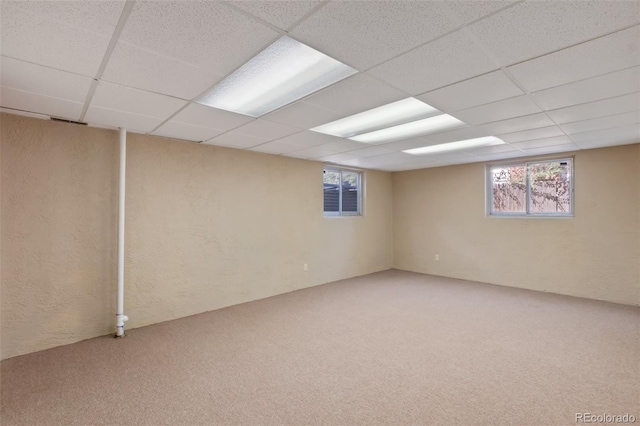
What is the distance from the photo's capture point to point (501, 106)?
2.69 meters

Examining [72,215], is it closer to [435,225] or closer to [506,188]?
[435,225]

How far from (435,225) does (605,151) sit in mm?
2875

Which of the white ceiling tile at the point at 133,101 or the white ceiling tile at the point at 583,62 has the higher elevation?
the white ceiling tile at the point at 583,62

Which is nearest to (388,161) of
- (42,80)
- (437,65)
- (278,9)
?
(437,65)

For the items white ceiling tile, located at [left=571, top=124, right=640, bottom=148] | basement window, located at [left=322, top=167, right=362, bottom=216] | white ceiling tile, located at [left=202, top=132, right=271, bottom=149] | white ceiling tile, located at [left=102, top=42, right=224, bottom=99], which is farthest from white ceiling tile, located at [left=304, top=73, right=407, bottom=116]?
basement window, located at [left=322, top=167, right=362, bottom=216]

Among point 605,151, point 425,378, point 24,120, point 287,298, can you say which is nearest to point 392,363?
point 425,378

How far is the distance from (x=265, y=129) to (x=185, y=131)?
3.04 feet

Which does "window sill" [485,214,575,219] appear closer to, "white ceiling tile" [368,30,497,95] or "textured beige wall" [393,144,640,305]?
"textured beige wall" [393,144,640,305]

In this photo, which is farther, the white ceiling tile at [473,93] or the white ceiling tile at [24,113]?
the white ceiling tile at [24,113]

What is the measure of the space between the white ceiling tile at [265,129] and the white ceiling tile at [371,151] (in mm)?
1401

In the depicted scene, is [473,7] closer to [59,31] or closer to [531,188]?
[59,31]

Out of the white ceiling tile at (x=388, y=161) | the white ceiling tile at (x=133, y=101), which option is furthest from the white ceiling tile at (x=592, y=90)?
the white ceiling tile at (x=133, y=101)

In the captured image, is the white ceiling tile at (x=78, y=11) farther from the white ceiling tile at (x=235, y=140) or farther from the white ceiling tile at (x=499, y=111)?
the white ceiling tile at (x=499, y=111)

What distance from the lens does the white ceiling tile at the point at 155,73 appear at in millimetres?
1784
